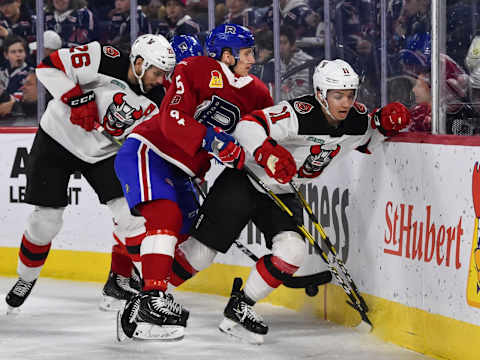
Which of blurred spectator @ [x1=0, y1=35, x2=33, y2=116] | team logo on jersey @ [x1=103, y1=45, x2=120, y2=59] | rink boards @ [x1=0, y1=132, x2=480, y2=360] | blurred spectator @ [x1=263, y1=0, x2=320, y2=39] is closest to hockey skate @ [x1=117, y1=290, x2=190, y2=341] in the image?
rink boards @ [x1=0, y1=132, x2=480, y2=360]

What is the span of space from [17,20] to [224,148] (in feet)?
10.3

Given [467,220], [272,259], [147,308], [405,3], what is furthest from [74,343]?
[405,3]

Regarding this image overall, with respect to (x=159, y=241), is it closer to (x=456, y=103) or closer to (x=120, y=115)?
(x=120, y=115)

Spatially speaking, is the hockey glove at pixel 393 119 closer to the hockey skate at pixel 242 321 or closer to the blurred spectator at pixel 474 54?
the blurred spectator at pixel 474 54

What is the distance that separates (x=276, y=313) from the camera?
4367 millimetres

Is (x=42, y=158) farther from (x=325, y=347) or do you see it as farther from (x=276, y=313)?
(x=325, y=347)

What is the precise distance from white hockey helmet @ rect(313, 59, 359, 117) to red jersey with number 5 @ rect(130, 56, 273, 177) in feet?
1.14

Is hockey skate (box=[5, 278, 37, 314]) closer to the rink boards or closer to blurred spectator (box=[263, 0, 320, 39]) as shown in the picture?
the rink boards

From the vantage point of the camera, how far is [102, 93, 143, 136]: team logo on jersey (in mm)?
4188

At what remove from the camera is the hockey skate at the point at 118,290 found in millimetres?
4465

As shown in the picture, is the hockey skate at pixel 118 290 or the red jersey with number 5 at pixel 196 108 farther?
the hockey skate at pixel 118 290

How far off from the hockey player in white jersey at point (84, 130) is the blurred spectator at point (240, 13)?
1.57 metres

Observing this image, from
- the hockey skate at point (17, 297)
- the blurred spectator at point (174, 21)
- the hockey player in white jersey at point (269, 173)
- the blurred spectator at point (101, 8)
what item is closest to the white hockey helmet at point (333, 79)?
the hockey player in white jersey at point (269, 173)

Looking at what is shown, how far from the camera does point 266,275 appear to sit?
368 centimetres
